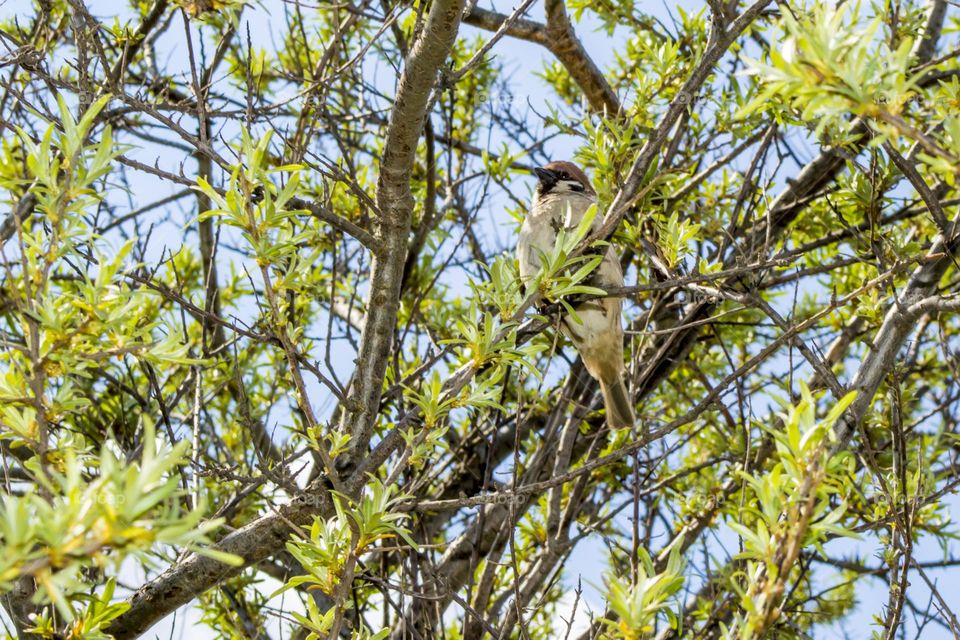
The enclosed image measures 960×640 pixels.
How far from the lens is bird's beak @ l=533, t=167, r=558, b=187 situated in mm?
4855

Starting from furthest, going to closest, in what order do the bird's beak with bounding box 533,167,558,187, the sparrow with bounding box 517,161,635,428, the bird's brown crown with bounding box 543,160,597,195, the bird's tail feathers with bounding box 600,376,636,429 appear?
1. the bird's brown crown with bounding box 543,160,597,195
2. the bird's beak with bounding box 533,167,558,187
3. the sparrow with bounding box 517,161,635,428
4. the bird's tail feathers with bounding box 600,376,636,429

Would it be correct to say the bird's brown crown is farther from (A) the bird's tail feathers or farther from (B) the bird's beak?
(A) the bird's tail feathers

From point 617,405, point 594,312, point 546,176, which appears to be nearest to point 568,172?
point 546,176

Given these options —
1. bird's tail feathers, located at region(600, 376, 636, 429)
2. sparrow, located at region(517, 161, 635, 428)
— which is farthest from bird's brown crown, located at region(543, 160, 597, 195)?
bird's tail feathers, located at region(600, 376, 636, 429)

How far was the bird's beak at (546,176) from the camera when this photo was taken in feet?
15.9

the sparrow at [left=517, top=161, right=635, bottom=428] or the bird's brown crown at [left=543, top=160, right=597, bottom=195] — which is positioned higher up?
the bird's brown crown at [left=543, top=160, right=597, bottom=195]

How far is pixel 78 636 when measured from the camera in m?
1.84

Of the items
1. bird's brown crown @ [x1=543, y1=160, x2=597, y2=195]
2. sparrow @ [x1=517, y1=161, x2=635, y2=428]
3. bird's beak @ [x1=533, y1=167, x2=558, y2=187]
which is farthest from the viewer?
bird's brown crown @ [x1=543, y1=160, x2=597, y2=195]

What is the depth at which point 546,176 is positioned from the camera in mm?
4902

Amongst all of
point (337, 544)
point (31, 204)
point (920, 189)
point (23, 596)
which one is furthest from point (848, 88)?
point (31, 204)

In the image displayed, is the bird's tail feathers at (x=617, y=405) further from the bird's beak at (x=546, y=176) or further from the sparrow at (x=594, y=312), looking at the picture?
the bird's beak at (x=546, y=176)

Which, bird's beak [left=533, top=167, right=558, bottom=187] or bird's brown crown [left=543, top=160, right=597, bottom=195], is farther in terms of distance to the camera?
bird's brown crown [left=543, top=160, right=597, bottom=195]

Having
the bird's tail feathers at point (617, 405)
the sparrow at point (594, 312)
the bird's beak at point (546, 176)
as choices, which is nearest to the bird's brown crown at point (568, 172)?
the bird's beak at point (546, 176)

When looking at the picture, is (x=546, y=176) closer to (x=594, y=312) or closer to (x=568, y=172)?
(x=568, y=172)
